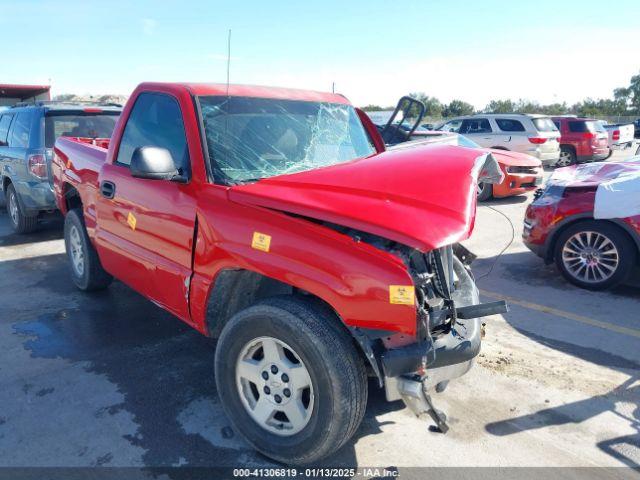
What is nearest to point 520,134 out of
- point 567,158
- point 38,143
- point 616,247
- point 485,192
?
point 567,158

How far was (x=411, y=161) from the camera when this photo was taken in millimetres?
3371

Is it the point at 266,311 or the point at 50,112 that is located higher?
the point at 50,112

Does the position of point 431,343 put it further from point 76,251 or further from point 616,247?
point 76,251

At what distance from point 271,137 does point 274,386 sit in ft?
5.61

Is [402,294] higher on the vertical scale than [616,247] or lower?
higher

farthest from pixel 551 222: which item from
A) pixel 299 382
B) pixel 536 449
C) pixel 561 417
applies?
pixel 299 382

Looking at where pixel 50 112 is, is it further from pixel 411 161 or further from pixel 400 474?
pixel 400 474

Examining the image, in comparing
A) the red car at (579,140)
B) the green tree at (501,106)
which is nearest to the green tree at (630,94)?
the green tree at (501,106)

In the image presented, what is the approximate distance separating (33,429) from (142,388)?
2.26ft

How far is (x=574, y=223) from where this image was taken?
5.86 metres

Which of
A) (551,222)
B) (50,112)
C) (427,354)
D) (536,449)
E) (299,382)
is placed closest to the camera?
(427,354)

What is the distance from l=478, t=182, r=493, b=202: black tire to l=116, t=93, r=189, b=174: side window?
840cm

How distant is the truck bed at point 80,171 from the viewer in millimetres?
4566

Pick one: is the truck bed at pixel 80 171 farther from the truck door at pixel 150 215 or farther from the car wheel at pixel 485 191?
the car wheel at pixel 485 191
